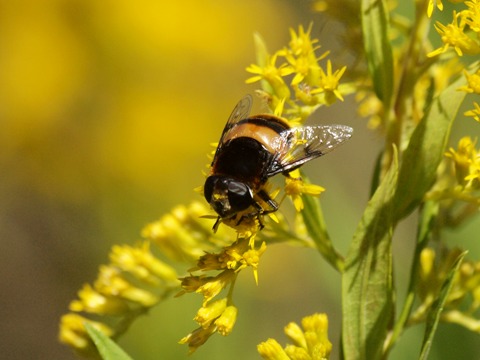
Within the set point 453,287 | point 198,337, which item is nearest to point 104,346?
point 198,337

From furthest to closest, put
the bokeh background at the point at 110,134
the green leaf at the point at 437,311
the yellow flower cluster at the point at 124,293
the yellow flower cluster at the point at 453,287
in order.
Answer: the bokeh background at the point at 110,134
the yellow flower cluster at the point at 124,293
the yellow flower cluster at the point at 453,287
the green leaf at the point at 437,311

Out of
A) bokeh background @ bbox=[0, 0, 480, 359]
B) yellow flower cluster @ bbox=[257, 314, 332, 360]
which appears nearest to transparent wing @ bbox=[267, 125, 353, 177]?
yellow flower cluster @ bbox=[257, 314, 332, 360]

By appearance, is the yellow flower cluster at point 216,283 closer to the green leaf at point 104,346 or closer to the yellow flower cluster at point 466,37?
the green leaf at point 104,346

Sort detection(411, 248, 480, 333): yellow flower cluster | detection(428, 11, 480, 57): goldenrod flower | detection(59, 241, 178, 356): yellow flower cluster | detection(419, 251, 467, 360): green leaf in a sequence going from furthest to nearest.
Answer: detection(59, 241, 178, 356): yellow flower cluster < detection(411, 248, 480, 333): yellow flower cluster < detection(428, 11, 480, 57): goldenrod flower < detection(419, 251, 467, 360): green leaf

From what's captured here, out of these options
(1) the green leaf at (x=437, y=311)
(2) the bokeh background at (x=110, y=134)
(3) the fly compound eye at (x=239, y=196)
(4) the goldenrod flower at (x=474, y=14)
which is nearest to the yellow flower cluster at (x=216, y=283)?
(3) the fly compound eye at (x=239, y=196)

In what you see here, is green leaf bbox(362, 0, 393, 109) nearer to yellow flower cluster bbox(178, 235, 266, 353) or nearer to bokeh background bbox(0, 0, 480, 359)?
yellow flower cluster bbox(178, 235, 266, 353)

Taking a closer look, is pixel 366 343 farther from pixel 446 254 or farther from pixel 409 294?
pixel 446 254

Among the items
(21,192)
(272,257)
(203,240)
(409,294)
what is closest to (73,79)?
(21,192)
